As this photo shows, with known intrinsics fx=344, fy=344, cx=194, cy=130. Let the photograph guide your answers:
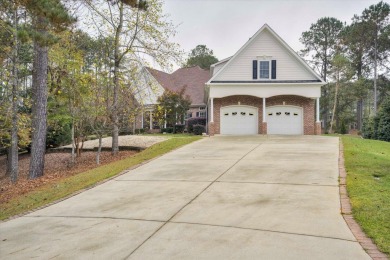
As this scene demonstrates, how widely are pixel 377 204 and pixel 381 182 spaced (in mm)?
1989

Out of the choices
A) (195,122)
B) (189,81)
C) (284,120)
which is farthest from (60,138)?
(189,81)

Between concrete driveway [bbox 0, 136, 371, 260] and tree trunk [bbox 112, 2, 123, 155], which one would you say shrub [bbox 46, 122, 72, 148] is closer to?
tree trunk [bbox 112, 2, 123, 155]

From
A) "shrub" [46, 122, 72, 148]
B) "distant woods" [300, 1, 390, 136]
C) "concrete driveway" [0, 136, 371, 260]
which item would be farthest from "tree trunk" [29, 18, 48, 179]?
"distant woods" [300, 1, 390, 136]

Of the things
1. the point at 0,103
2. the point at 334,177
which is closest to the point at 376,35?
the point at 334,177

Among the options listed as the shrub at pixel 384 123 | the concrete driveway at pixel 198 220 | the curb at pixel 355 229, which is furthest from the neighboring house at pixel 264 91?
the curb at pixel 355 229

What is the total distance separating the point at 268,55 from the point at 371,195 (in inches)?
690

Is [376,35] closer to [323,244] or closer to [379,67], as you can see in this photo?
[379,67]

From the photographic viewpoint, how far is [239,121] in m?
23.5

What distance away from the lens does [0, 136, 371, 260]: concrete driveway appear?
443 centimetres

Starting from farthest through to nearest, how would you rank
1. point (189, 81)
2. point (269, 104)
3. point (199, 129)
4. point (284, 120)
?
point (189, 81)
point (199, 129)
point (269, 104)
point (284, 120)

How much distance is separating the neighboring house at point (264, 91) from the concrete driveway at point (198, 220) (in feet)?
43.6

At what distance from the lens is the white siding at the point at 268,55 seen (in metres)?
22.8

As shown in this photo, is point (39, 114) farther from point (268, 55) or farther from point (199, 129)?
point (268, 55)

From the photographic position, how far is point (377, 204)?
238 inches
